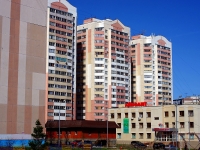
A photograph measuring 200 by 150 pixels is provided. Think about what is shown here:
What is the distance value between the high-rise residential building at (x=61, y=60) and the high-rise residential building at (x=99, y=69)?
26.1ft

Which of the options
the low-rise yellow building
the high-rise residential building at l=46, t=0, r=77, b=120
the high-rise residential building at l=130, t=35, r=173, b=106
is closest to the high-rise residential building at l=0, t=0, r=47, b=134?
the low-rise yellow building

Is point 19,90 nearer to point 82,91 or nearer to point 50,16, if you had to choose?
point 50,16

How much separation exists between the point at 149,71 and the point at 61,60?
39.5m

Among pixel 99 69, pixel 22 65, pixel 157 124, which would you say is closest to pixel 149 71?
pixel 99 69

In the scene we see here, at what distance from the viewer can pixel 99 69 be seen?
122 m

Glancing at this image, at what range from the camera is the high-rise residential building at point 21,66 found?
48656mm

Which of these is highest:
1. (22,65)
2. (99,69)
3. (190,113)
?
(99,69)

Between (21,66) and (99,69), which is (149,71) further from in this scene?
(21,66)

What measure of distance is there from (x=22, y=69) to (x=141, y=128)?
44.3 meters

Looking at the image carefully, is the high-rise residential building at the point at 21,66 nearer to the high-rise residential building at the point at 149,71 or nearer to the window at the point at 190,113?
the window at the point at 190,113

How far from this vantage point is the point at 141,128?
88.1 meters

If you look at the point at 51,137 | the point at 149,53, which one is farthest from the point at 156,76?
the point at 51,137

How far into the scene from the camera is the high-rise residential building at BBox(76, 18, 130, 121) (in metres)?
120

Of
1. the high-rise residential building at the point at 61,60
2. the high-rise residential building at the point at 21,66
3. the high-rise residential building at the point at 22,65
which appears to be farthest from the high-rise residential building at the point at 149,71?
the high-rise residential building at the point at 21,66
